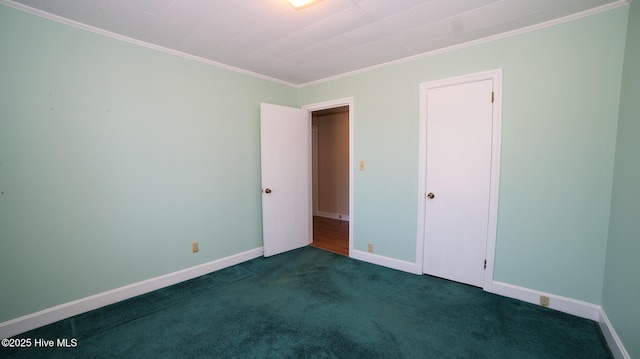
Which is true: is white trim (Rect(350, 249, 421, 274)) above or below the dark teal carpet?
above

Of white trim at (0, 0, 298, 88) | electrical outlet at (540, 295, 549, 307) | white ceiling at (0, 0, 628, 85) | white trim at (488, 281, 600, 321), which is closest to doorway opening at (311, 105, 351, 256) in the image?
white trim at (0, 0, 298, 88)

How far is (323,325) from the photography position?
7.02 feet

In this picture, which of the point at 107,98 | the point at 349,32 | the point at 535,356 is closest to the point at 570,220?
the point at 535,356

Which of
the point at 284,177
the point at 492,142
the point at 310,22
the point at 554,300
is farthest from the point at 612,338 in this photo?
the point at 284,177

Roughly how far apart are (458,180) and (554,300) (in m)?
1.28

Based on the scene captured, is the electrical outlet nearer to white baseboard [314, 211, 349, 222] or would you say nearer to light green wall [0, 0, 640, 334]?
light green wall [0, 0, 640, 334]

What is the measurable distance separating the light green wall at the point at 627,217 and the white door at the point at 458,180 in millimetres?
838

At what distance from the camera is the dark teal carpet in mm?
1848

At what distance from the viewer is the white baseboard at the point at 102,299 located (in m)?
2.03

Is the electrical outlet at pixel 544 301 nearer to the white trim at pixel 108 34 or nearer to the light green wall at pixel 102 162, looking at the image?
the light green wall at pixel 102 162

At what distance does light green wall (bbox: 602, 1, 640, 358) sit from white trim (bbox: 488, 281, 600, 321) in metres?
0.16

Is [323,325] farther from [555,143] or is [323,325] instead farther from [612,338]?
[555,143]

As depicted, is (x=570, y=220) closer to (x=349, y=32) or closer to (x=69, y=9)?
(x=349, y=32)

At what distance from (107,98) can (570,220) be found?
13.6 ft
